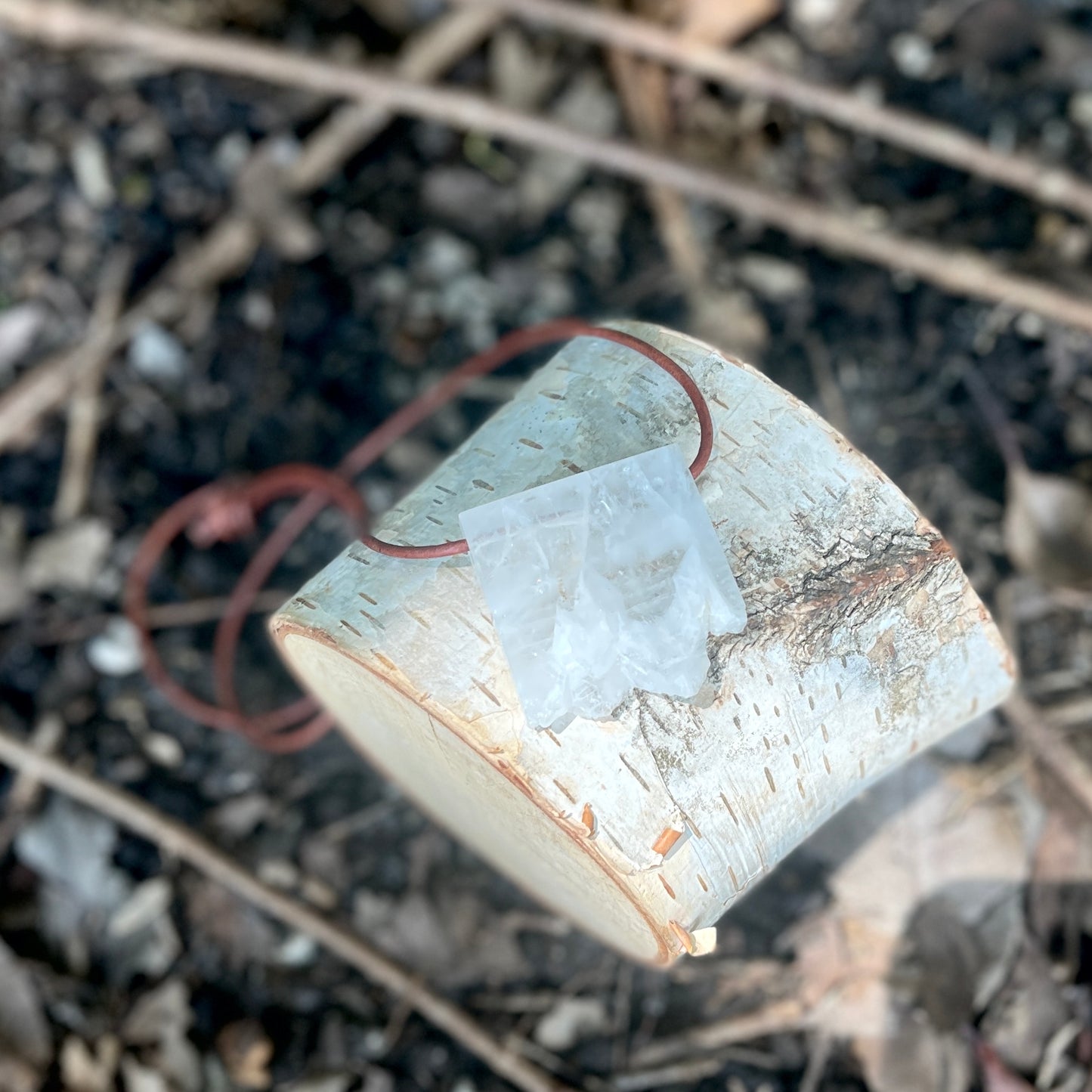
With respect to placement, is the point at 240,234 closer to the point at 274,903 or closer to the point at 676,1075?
the point at 274,903

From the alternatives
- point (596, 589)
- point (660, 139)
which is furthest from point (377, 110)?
point (596, 589)

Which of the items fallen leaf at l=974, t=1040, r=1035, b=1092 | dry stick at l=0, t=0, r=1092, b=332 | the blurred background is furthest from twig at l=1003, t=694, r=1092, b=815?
dry stick at l=0, t=0, r=1092, b=332

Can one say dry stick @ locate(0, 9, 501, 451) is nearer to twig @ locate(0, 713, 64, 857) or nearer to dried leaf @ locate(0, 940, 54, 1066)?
twig @ locate(0, 713, 64, 857)

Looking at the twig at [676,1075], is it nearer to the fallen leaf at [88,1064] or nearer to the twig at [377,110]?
the fallen leaf at [88,1064]

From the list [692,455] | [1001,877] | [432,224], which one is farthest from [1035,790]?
[432,224]

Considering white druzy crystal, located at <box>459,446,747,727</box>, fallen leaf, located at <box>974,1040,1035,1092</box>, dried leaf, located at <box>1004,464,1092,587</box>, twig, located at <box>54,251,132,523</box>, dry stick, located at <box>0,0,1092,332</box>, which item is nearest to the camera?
white druzy crystal, located at <box>459,446,747,727</box>

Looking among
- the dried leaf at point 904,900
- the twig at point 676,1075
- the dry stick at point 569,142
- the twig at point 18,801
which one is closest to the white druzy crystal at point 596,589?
the dried leaf at point 904,900
